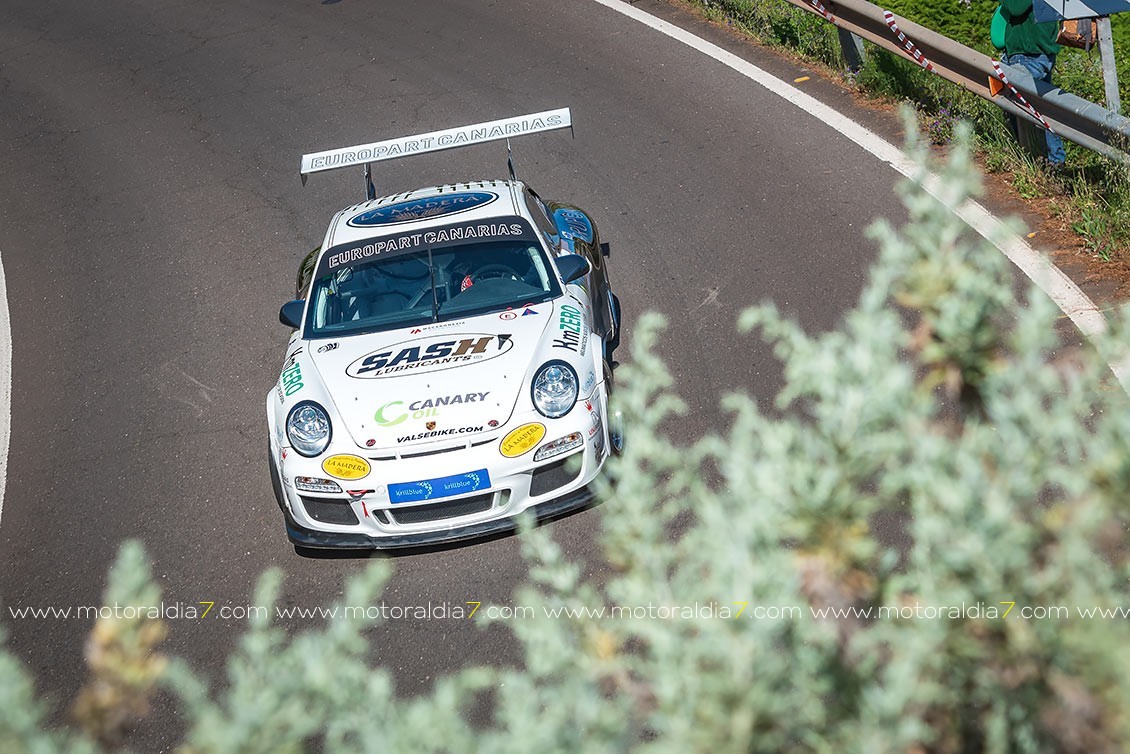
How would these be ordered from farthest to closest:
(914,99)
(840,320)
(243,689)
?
(914,99) → (840,320) → (243,689)

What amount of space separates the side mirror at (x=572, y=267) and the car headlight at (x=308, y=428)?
179 centimetres

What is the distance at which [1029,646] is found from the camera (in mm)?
2562

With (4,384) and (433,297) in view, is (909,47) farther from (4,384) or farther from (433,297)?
(4,384)

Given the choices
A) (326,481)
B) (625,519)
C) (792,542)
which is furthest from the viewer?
(326,481)

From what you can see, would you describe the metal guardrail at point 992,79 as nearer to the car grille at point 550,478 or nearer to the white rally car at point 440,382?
the white rally car at point 440,382

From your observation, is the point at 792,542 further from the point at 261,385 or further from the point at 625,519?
the point at 261,385

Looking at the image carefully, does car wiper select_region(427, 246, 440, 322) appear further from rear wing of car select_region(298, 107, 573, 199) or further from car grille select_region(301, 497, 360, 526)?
car grille select_region(301, 497, 360, 526)

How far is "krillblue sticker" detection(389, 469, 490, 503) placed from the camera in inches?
234

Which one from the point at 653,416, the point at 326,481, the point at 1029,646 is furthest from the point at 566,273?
the point at 1029,646

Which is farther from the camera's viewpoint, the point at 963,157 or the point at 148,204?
the point at 148,204

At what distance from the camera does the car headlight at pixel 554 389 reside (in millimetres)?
6191

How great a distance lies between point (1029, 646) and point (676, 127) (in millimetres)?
9245

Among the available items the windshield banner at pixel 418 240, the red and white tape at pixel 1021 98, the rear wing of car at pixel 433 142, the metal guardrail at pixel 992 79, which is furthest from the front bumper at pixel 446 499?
the red and white tape at pixel 1021 98

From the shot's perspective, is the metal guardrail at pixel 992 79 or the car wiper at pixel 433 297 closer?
the car wiper at pixel 433 297
